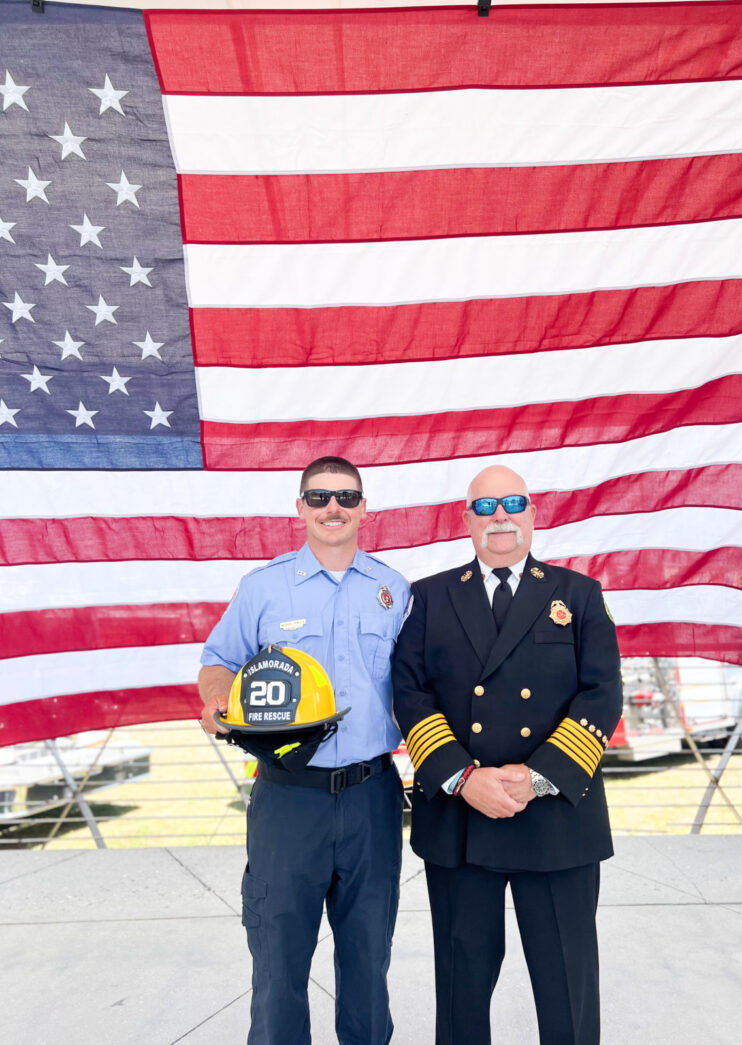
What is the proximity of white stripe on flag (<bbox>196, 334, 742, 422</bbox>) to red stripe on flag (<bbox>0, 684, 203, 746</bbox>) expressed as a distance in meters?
1.43

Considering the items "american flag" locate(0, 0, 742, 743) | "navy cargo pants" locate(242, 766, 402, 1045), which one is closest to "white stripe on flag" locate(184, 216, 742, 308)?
"american flag" locate(0, 0, 742, 743)

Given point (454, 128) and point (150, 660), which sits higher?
point (454, 128)

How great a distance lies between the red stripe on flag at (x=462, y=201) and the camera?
356 cm

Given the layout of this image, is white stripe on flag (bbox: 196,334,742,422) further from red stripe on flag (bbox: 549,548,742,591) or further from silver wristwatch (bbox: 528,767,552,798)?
silver wristwatch (bbox: 528,767,552,798)

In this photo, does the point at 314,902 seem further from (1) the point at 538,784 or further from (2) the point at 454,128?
(2) the point at 454,128

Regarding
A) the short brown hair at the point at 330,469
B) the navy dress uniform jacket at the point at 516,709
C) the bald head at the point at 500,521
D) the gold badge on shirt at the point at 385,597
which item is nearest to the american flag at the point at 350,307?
the short brown hair at the point at 330,469

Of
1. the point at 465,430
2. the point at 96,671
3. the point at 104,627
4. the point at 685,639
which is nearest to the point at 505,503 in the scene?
the point at 465,430

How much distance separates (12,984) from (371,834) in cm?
187

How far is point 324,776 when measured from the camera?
96.3 inches

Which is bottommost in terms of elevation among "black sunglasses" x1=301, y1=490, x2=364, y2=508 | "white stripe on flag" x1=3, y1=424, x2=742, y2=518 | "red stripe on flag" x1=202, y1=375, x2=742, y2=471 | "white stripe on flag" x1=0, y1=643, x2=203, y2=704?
"white stripe on flag" x1=0, y1=643, x2=203, y2=704

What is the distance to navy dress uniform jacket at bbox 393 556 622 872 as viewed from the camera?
2281 millimetres

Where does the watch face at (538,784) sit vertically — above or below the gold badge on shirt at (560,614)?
below

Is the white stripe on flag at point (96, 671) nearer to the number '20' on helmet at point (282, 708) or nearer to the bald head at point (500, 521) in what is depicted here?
the number '20' on helmet at point (282, 708)

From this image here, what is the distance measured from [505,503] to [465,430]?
61.6 inches
